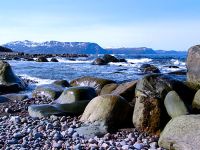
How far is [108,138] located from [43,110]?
3054mm

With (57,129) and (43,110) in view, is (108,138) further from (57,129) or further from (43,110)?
(43,110)

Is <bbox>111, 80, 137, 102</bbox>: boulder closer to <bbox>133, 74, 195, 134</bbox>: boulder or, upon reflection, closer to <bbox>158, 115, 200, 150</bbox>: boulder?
<bbox>133, 74, 195, 134</bbox>: boulder

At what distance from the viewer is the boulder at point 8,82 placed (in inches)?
739

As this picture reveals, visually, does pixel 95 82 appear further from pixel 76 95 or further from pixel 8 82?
pixel 8 82

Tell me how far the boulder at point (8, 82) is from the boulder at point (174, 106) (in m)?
10.9

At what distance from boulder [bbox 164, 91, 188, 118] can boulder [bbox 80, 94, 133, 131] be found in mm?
1120

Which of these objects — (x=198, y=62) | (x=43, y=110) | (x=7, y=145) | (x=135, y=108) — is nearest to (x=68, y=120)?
(x=43, y=110)

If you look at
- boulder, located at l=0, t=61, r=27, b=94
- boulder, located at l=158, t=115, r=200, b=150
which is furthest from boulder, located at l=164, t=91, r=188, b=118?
boulder, located at l=0, t=61, r=27, b=94

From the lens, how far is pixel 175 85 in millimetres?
11516

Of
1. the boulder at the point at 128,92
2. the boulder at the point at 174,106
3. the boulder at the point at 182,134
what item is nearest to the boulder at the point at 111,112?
the boulder at the point at 174,106

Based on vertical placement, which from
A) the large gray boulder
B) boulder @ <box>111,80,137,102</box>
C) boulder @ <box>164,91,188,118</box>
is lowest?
boulder @ <box>111,80,137,102</box>

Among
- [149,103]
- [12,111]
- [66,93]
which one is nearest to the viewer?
[149,103]

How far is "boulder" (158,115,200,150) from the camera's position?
24.5 ft

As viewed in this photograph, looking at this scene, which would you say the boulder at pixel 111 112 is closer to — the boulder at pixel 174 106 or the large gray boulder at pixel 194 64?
the boulder at pixel 174 106
